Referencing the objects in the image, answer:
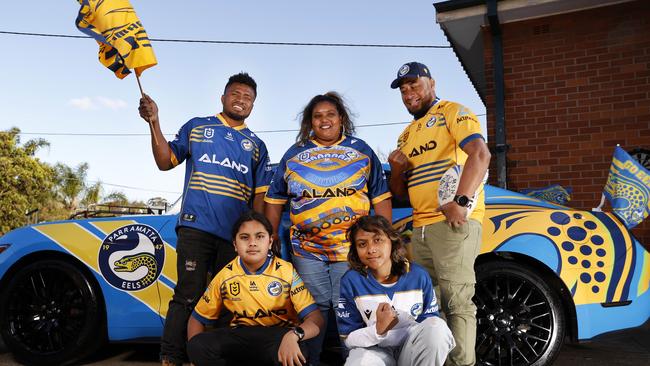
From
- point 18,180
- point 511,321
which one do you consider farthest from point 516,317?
point 18,180

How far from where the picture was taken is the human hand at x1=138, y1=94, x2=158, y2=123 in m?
2.92

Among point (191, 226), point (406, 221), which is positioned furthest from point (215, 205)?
point (406, 221)

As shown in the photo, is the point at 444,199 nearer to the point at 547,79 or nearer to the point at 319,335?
the point at 319,335

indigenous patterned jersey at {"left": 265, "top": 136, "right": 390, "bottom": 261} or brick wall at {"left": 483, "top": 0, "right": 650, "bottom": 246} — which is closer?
indigenous patterned jersey at {"left": 265, "top": 136, "right": 390, "bottom": 261}

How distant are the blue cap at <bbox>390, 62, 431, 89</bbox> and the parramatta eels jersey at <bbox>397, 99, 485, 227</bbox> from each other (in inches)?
7.4

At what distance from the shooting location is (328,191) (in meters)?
2.73

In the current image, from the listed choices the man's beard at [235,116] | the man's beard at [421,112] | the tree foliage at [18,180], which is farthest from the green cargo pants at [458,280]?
the tree foliage at [18,180]

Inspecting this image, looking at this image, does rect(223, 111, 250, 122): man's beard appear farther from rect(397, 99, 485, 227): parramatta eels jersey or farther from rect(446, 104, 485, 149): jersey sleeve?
rect(446, 104, 485, 149): jersey sleeve

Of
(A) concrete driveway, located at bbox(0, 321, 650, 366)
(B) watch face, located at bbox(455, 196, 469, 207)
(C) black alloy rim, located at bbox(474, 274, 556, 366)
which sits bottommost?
(A) concrete driveway, located at bbox(0, 321, 650, 366)

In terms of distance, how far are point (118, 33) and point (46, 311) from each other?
2.16 m

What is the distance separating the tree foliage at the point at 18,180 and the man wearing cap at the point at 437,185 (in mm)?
33014

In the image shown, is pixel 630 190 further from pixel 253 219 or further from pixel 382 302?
pixel 253 219

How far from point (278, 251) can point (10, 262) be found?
2292 mm

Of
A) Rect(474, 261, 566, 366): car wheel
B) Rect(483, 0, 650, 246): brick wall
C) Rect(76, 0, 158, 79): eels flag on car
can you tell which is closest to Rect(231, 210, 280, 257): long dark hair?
Rect(76, 0, 158, 79): eels flag on car
